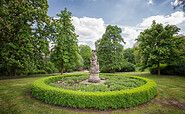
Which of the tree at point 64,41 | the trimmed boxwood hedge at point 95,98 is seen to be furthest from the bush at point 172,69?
the tree at point 64,41

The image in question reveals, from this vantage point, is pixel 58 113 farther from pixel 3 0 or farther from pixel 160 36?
pixel 160 36

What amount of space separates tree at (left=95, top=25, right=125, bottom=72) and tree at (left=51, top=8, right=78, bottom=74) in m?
5.62

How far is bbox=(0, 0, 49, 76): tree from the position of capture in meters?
9.78

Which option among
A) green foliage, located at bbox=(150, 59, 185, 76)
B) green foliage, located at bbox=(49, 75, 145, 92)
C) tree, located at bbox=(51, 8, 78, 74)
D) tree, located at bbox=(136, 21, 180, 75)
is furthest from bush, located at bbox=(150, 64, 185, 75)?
tree, located at bbox=(51, 8, 78, 74)

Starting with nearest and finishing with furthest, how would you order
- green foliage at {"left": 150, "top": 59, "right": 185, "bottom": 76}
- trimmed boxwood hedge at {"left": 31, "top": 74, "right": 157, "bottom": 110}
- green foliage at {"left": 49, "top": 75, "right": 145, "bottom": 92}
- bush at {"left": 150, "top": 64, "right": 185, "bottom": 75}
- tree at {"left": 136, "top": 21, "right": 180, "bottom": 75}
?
trimmed boxwood hedge at {"left": 31, "top": 74, "right": 157, "bottom": 110}, green foliage at {"left": 49, "top": 75, "right": 145, "bottom": 92}, tree at {"left": 136, "top": 21, "right": 180, "bottom": 75}, green foliage at {"left": 150, "top": 59, "right": 185, "bottom": 76}, bush at {"left": 150, "top": 64, "right": 185, "bottom": 75}

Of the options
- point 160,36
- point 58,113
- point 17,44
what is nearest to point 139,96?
point 58,113

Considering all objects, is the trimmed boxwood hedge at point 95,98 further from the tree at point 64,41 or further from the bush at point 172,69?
the bush at point 172,69

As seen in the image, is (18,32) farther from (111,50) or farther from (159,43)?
(159,43)

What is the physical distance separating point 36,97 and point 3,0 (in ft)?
37.9

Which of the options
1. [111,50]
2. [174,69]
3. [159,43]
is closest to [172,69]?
[174,69]

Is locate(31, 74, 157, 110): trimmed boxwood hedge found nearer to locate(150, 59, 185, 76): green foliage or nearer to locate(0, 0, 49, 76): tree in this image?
locate(0, 0, 49, 76): tree

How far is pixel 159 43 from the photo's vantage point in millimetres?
13008

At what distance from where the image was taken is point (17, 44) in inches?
408

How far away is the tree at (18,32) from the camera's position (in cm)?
978
